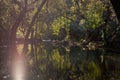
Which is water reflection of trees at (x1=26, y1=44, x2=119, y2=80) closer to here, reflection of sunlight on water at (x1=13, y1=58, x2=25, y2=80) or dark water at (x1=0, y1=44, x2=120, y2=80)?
dark water at (x1=0, y1=44, x2=120, y2=80)

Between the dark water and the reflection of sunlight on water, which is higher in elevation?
the reflection of sunlight on water

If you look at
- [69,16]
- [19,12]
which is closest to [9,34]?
[19,12]

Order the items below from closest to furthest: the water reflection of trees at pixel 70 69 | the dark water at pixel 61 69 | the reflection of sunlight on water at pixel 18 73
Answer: the reflection of sunlight on water at pixel 18 73 < the dark water at pixel 61 69 < the water reflection of trees at pixel 70 69

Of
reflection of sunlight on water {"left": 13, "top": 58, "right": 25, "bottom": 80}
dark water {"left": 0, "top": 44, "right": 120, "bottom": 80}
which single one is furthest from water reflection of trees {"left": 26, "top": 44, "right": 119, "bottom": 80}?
reflection of sunlight on water {"left": 13, "top": 58, "right": 25, "bottom": 80}

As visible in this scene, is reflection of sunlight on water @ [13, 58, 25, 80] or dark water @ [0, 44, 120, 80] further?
dark water @ [0, 44, 120, 80]

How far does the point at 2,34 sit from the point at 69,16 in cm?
1691

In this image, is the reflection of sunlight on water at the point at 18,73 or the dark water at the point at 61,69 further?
Result: the dark water at the point at 61,69

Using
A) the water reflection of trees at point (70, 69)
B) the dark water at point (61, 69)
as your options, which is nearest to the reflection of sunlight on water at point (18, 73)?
the dark water at point (61, 69)

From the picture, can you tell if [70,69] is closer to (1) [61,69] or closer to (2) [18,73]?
(1) [61,69]

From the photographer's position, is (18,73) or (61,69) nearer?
(18,73)

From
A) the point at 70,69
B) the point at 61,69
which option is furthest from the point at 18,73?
the point at 70,69

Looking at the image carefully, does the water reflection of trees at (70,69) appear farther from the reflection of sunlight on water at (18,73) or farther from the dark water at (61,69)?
the reflection of sunlight on water at (18,73)

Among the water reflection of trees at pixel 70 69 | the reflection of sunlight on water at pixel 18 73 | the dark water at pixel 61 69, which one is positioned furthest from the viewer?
the water reflection of trees at pixel 70 69

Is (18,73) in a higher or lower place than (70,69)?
higher
